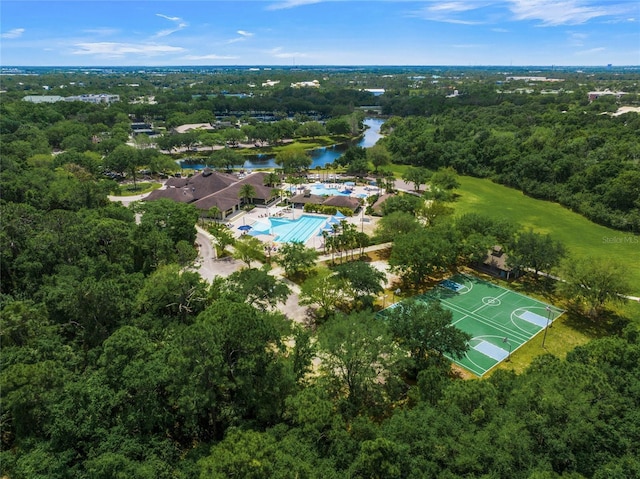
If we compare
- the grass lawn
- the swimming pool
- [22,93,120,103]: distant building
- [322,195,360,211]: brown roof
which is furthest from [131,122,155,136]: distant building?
the swimming pool

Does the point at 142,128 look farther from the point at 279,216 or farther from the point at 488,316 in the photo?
the point at 488,316

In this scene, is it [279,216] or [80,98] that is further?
[80,98]

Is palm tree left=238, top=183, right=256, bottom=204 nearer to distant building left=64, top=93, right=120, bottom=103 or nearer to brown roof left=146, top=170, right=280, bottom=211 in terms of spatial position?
brown roof left=146, top=170, right=280, bottom=211

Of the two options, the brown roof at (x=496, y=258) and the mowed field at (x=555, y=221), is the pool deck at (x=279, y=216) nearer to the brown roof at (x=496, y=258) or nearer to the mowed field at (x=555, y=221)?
the mowed field at (x=555, y=221)

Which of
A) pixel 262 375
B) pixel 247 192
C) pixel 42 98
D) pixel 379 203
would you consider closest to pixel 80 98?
pixel 42 98

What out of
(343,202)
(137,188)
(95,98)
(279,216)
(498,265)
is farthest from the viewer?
(95,98)

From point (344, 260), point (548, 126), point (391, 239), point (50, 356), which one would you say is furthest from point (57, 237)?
point (548, 126)

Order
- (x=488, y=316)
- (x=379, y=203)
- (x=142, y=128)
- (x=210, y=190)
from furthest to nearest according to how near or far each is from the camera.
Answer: (x=142, y=128) → (x=210, y=190) → (x=379, y=203) → (x=488, y=316)
